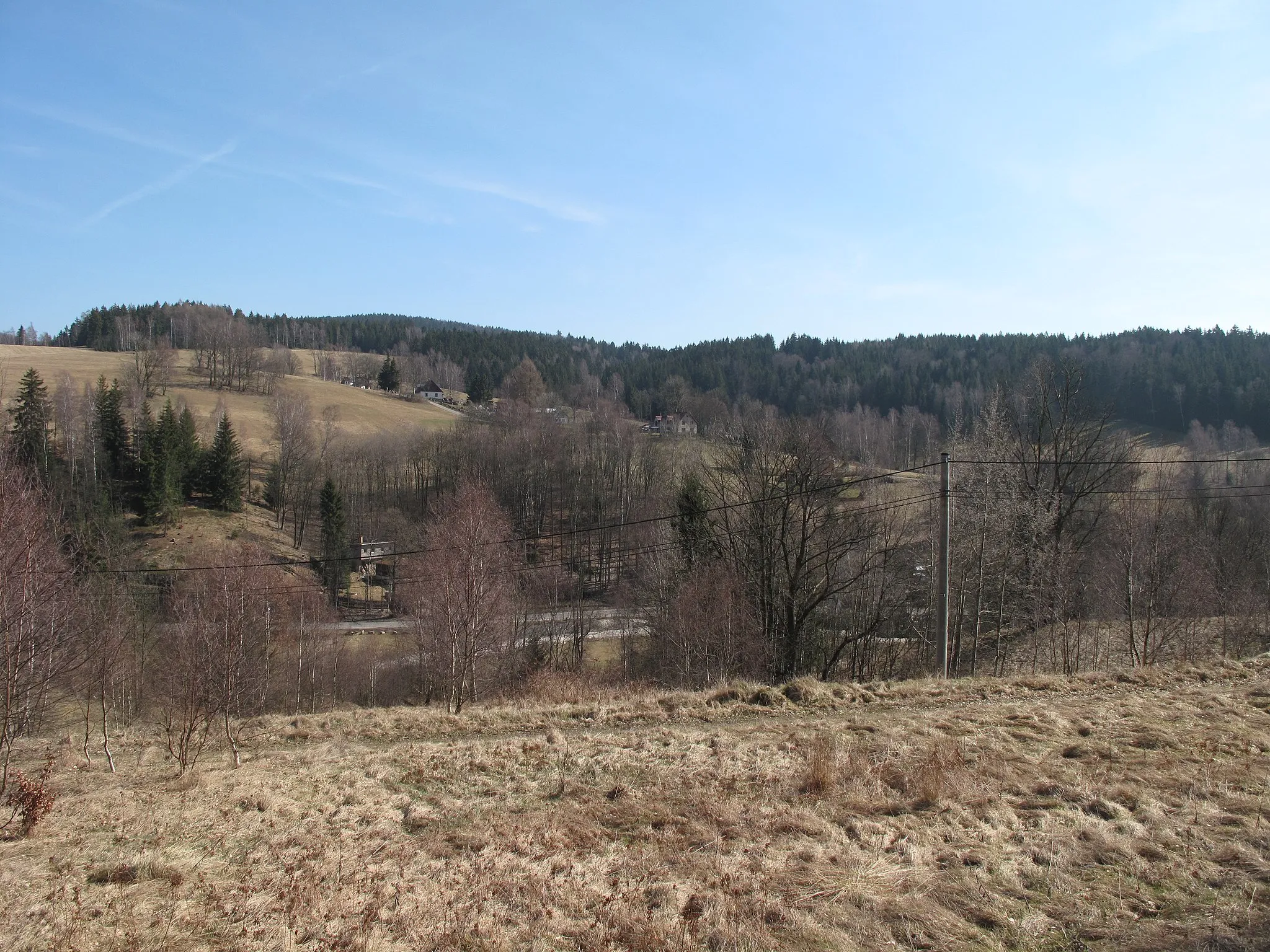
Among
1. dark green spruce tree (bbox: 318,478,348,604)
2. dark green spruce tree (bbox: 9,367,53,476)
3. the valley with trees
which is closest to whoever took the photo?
the valley with trees

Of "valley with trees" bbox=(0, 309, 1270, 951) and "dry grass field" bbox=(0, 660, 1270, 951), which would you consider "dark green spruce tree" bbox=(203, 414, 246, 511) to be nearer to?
"valley with trees" bbox=(0, 309, 1270, 951)

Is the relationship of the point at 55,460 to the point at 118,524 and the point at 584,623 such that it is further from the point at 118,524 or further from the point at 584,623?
the point at 584,623

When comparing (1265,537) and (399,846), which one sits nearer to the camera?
(399,846)

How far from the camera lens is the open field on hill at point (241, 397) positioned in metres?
73.9

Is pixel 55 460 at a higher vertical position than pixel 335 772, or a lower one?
higher

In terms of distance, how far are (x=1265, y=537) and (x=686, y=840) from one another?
44840mm

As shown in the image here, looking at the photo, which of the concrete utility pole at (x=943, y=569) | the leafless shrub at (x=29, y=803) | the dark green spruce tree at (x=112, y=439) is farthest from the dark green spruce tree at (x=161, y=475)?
the concrete utility pole at (x=943, y=569)

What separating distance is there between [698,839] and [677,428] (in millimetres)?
68534

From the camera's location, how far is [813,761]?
9273 mm

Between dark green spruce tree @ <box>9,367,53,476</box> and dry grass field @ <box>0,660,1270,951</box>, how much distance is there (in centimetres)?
5166

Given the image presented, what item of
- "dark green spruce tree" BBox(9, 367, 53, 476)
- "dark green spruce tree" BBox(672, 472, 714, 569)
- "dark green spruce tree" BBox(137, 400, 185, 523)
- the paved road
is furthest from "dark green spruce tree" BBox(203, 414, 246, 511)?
"dark green spruce tree" BBox(672, 472, 714, 569)

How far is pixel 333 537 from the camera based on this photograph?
51781 millimetres

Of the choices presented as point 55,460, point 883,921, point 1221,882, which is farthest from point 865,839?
point 55,460

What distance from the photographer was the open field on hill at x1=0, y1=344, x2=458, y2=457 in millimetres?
73875
